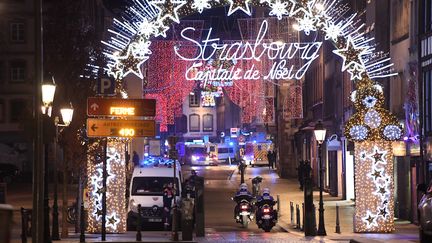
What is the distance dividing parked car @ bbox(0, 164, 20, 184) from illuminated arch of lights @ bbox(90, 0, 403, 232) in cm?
3584

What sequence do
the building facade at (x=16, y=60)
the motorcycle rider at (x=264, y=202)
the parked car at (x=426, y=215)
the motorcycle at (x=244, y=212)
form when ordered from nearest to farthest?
the parked car at (x=426, y=215), the motorcycle rider at (x=264, y=202), the motorcycle at (x=244, y=212), the building facade at (x=16, y=60)

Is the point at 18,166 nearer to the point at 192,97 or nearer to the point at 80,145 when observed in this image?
the point at 80,145

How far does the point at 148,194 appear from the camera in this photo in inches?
1196

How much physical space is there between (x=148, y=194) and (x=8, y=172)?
33311 mm

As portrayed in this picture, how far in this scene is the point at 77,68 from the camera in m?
27.3

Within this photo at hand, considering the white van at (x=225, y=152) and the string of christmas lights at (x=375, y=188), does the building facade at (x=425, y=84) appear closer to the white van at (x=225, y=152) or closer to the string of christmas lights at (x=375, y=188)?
the string of christmas lights at (x=375, y=188)

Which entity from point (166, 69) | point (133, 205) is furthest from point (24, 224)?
point (166, 69)

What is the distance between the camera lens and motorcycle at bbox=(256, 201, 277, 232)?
2952cm

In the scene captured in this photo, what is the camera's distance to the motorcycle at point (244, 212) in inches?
1211

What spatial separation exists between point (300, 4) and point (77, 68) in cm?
740

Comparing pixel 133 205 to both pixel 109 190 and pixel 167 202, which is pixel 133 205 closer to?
pixel 167 202

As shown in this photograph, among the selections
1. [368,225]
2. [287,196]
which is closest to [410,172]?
[368,225]

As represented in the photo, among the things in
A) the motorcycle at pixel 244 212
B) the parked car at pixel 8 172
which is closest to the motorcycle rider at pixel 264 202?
the motorcycle at pixel 244 212

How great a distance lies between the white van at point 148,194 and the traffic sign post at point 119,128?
23.5 ft
